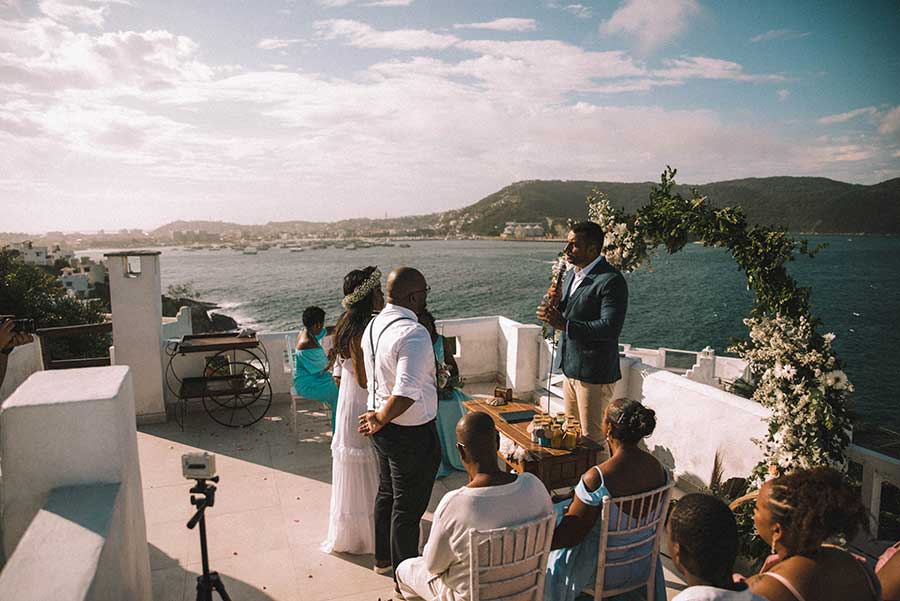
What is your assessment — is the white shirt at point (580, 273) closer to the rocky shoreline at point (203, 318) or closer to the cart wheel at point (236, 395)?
the cart wheel at point (236, 395)

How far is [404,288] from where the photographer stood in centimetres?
296

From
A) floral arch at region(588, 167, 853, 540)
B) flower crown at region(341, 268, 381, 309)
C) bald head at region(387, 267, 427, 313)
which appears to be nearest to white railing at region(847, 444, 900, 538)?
floral arch at region(588, 167, 853, 540)

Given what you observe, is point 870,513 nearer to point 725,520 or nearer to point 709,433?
point 709,433

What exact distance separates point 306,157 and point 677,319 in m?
69.1

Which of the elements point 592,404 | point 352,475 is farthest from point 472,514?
point 592,404

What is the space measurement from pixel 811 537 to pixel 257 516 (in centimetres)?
363

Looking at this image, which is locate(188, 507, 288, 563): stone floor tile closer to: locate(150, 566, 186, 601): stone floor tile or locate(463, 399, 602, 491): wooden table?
locate(150, 566, 186, 601): stone floor tile

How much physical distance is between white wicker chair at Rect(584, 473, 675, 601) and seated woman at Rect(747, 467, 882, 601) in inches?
24.1

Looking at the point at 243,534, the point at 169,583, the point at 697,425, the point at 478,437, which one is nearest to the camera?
the point at 478,437

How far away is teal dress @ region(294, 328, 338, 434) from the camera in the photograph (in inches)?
202

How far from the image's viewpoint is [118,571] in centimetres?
202

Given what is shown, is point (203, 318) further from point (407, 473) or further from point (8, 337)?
point (407, 473)

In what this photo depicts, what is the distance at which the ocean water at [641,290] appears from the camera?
63438 mm

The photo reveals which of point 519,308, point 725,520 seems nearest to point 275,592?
point 725,520
